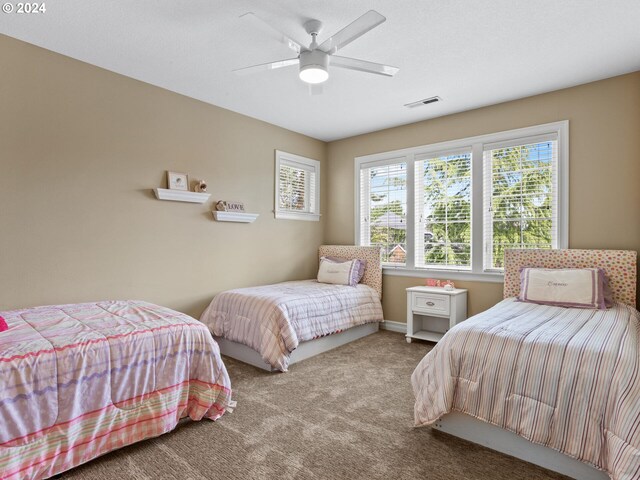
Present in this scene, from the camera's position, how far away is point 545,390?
1.79 m

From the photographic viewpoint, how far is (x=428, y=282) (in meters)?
4.29

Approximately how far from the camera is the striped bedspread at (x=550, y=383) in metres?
1.60

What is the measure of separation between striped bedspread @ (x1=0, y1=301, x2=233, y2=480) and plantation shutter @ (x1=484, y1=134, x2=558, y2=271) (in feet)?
10.4

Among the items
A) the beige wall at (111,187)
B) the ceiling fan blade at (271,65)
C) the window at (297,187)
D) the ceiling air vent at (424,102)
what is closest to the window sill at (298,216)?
→ the window at (297,187)

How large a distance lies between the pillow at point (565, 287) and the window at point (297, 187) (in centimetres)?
286

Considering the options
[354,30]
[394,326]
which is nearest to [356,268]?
[394,326]

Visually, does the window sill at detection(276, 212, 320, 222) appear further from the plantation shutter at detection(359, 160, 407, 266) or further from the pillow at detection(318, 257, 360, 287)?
the pillow at detection(318, 257, 360, 287)

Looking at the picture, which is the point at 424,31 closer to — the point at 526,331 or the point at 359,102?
the point at 359,102

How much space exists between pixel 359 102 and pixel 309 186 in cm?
163

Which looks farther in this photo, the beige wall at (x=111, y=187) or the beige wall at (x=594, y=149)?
the beige wall at (x=594, y=149)

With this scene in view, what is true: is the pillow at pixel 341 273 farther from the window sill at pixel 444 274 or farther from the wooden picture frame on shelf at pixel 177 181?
the wooden picture frame on shelf at pixel 177 181

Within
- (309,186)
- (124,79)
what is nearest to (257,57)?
(124,79)

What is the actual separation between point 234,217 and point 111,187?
1271 mm

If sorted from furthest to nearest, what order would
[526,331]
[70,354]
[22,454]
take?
[526,331], [70,354], [22,454]
